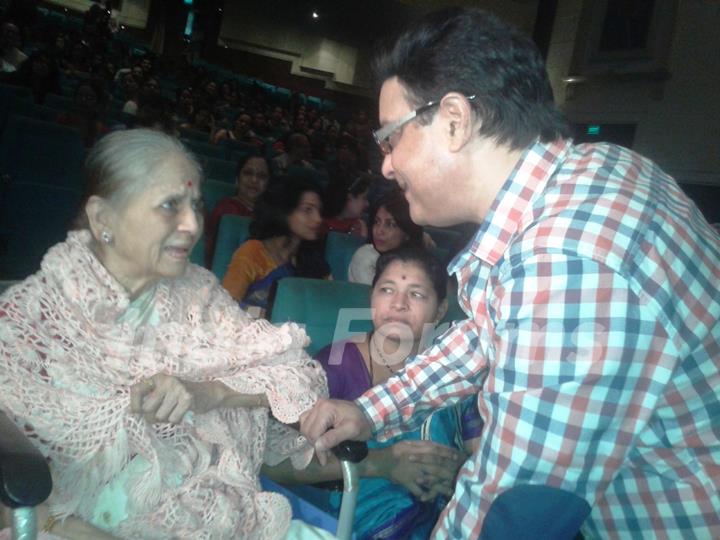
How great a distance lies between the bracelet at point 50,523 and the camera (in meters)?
1.11

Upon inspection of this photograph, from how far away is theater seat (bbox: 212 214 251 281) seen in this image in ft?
8.79

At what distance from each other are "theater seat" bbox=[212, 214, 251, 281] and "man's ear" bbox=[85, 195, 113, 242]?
4.56 feet

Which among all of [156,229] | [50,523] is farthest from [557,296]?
[50,523]

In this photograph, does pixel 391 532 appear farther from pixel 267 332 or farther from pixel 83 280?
pixel 83 280

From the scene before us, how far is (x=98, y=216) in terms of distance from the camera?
1252mm

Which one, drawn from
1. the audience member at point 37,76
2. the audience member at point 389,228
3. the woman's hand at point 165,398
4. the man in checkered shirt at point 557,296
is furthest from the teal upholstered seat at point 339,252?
the audience member at point 37,76

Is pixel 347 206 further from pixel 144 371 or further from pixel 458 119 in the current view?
pixel 458 119

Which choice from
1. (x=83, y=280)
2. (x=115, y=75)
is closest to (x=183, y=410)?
(x=83, y=280)

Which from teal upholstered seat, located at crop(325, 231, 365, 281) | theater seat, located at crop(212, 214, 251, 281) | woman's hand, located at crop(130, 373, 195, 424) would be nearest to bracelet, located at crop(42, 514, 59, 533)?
woman's hand, located at crop(130, 373, 195, 424)

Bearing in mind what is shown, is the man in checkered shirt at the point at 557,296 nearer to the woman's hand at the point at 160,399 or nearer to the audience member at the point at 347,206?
the woman's hand at the point at 160,399

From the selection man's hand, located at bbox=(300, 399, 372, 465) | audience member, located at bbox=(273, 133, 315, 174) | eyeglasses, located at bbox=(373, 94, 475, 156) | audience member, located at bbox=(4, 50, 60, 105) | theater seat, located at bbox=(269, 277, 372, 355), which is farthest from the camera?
audience member, located at bbox=(273, 133, 315, 174)

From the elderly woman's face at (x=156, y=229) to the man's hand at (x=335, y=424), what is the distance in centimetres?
41

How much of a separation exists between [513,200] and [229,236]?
2.00 meters

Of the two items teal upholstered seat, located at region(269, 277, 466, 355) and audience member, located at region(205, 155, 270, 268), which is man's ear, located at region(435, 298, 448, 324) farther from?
audience member, located at region(205, 155, 270, 268)
